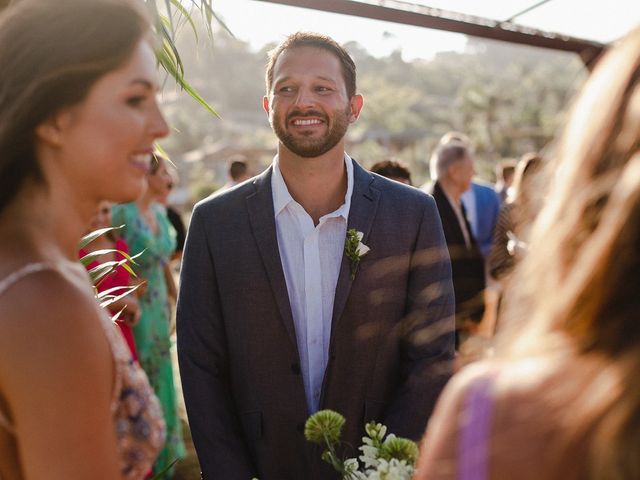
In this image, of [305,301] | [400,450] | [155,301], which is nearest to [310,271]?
[305,301]

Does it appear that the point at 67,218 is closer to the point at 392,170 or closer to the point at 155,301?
the point at 392,170

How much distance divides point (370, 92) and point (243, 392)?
84.3 meters

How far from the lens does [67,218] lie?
1440 millimetres

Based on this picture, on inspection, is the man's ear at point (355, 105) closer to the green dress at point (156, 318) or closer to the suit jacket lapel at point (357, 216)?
the suit jacket lapel at point (357, 216)

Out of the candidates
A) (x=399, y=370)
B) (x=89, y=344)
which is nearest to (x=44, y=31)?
(x=89, y=344)

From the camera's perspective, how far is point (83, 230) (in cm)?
151

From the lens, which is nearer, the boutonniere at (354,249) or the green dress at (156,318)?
the boutonniere at (354,249)

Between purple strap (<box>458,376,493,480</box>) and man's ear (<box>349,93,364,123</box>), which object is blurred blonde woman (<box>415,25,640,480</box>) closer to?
purple strap (<box>458,376,493,480</box>)

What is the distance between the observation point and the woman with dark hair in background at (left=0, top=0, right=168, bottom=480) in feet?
4.03

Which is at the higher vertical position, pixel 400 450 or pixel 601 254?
pixel 601 254

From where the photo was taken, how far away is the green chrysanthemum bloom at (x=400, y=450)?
6.14ft

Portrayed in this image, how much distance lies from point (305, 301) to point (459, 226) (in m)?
3.61

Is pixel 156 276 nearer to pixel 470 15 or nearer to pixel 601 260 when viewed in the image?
pixel 470 15

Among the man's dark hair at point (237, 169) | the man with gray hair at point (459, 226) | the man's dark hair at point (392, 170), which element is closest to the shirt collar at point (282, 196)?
the man's dark hair at point (392, 170)
